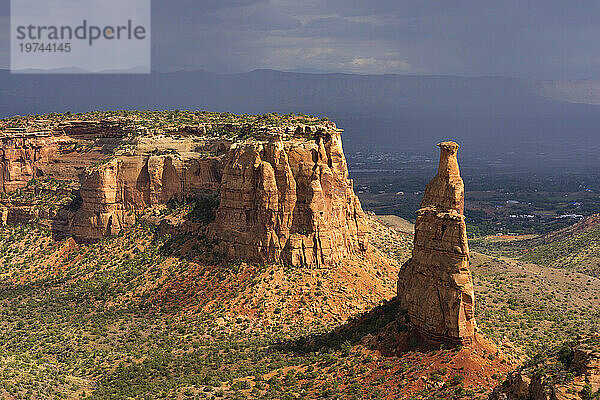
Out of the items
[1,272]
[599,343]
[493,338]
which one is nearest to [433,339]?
[493,338]

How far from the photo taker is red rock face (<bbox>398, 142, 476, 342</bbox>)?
41750 mm

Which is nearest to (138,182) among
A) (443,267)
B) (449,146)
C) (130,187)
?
(130,187)

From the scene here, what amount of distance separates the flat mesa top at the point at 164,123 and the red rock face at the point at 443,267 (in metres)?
29.8

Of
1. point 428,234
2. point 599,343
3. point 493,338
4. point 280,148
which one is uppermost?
point 280,148

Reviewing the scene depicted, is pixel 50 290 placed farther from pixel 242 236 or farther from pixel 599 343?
pixel 599 343

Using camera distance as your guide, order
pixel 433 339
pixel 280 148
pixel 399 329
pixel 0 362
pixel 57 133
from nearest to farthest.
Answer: pixel 433 339
pixel 399 329
pixel 0 362
pixel 280 148
pixel 57 133

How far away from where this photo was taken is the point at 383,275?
247 ft

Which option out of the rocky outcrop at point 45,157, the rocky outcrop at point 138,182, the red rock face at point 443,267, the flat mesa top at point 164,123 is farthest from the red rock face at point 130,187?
the red rock face at point 443,267

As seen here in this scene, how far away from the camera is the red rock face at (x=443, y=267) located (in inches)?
1644

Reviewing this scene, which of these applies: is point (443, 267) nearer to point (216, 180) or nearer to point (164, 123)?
point (216, 180)

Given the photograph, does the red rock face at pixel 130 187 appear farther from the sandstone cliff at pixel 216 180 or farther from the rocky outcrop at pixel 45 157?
the rocky outcrop at pixel 45 157

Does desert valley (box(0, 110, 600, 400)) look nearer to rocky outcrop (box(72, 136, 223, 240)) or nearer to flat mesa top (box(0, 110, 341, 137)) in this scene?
rocky outcrop (box(72, 136, 223, 240))

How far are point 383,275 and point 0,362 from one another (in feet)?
139

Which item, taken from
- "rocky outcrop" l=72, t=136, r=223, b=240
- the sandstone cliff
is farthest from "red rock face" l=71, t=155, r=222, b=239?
the sandstone cliff
